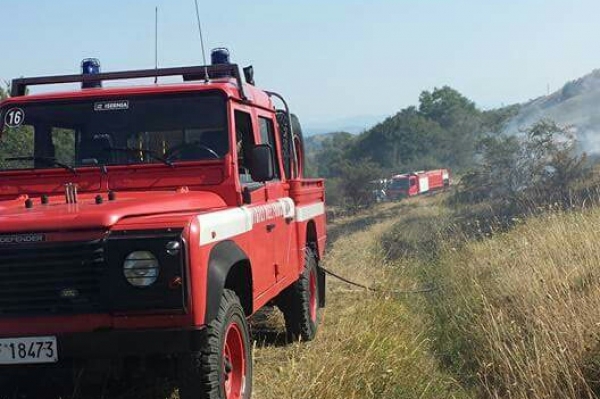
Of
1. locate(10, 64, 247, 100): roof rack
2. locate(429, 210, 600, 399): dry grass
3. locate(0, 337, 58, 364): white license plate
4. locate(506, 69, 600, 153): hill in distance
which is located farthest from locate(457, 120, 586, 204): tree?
locate(0, 337, 58, 364): white license plate

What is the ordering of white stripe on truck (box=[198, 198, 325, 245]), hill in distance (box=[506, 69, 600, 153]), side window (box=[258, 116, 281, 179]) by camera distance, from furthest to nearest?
hill in distance (box=[506, 69, 600, 153]), side window (box=[258, 116, 281, 179]), white stripe on truck (box=[198, 198, 325, 245])

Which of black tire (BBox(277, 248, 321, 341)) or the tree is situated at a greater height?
the tree

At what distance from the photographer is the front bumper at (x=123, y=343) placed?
11.8 ft

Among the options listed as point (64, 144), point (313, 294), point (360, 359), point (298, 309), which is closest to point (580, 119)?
point (313, 294)

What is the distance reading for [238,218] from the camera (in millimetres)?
4547

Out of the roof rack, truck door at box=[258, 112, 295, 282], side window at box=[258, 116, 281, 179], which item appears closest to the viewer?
the roof rack

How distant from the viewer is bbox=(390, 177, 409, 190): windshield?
44.2 meters

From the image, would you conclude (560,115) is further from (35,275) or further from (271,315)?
(35,275)

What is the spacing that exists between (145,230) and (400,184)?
4149cm

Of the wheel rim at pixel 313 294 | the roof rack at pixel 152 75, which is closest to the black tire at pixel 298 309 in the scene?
the wheel rim at pixel 313 294

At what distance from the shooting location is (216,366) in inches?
150

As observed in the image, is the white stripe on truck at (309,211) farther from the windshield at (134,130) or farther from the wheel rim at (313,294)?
the windshield at (134,130)

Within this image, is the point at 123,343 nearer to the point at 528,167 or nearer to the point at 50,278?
the point at 50,278

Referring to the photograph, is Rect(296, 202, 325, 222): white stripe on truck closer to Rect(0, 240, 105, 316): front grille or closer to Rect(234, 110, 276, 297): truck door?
Rect(234, 110, 276, 297): truck door
